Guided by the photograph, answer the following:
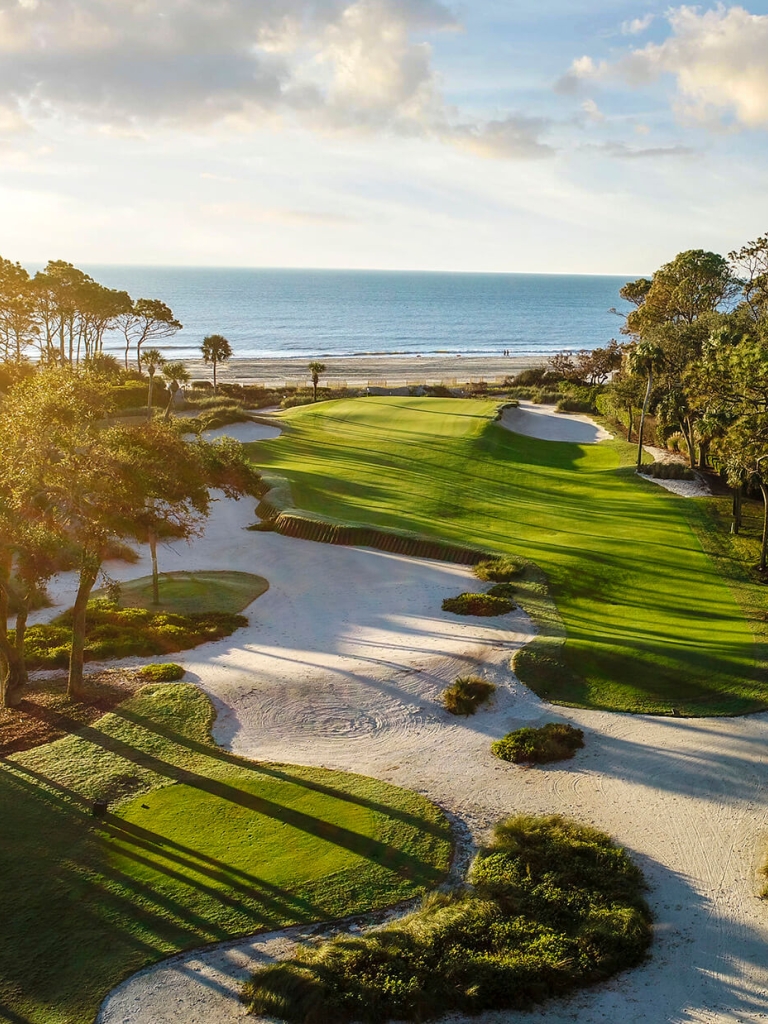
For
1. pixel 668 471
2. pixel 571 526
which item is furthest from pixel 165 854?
pixel 668 471

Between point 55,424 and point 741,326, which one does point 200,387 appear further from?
point 55,424

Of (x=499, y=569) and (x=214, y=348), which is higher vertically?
(x=214, y=348)

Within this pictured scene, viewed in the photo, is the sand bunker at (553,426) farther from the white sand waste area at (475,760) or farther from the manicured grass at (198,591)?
the manicured grass at (198,591)

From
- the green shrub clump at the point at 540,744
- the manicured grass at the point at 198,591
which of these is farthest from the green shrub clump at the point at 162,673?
the green shrub clump at the point at 540,744

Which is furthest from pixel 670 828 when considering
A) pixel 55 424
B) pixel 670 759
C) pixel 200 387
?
pixel 200 387

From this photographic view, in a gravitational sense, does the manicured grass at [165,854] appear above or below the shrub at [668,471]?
below

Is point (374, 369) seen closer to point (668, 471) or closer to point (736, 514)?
point (668, 471)

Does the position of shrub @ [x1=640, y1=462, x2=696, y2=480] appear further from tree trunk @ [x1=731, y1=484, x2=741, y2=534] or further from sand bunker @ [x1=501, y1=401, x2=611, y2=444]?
sand bunker @ [x1=501, y1=401, x2=611, y2=444]
